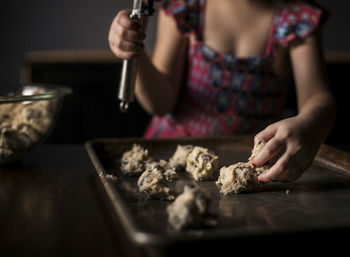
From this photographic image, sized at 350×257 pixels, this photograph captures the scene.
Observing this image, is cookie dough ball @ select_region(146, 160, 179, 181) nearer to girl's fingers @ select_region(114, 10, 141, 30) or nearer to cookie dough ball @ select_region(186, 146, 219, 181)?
cookie dough ball @ select_region(186, 146, 219, 181)

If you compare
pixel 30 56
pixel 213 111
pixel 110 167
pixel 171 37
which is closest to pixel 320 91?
pixel 213 111

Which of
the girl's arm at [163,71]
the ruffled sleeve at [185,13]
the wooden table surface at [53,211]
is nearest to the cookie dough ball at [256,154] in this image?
the wooden table surface at [53,211]

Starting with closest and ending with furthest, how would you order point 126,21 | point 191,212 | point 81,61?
point 191,212, point 126,21, point 81,61

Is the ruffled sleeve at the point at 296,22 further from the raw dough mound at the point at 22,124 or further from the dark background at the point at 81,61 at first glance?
the dark background at the point at 81,61

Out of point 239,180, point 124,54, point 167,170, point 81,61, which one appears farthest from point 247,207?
point 81,61

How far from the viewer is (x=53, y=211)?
1.94 ft

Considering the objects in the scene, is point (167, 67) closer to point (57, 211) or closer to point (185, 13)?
point (185, 13)

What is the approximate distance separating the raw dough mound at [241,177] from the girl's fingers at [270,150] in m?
0.02

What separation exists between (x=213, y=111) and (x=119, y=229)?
0.76 m

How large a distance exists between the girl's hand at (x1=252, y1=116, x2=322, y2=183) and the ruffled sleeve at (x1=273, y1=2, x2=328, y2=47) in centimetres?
55

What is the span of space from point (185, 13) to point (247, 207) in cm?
79

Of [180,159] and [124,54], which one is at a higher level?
[124,54]

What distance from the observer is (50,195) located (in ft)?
2.18

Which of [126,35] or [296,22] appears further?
[296,22]
